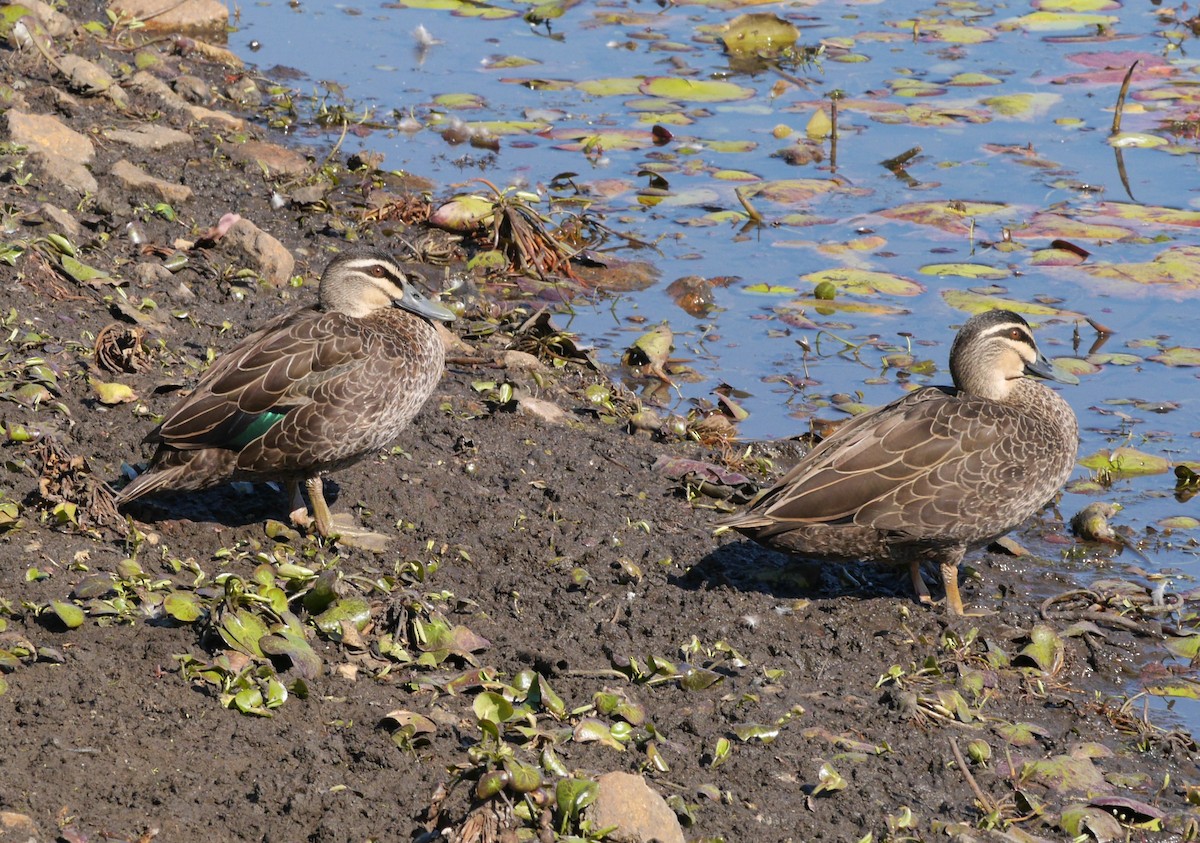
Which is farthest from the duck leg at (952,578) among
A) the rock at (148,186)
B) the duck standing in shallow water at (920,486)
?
the rock at (148,186)

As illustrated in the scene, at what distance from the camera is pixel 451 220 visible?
30.9ft

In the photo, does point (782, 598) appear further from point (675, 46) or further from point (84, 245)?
point (675, 46)

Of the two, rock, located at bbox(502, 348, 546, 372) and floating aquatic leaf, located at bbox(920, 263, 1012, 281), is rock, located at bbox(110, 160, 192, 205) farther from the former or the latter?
floating aquatic leaf, located at bbox(920, 263, 1012, 281)

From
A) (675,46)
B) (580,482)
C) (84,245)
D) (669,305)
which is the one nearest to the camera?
(580,482)

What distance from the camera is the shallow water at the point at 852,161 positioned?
8.24 m

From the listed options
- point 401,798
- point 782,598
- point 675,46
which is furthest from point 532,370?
point 675,46

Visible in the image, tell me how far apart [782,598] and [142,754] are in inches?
115

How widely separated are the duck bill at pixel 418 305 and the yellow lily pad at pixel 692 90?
21.3ft

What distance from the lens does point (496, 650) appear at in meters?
4.94

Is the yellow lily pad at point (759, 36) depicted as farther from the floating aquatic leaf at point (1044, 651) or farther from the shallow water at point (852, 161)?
the floating aquatic leaf at point (1044, 651)

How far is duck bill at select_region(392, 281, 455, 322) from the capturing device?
6.56m

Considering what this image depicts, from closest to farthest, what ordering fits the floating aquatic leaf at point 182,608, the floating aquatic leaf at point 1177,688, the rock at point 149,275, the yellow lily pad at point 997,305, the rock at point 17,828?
1. the rock at point 17,828
2. the floating aquatic leaf at point 182,608
3. the floating aquatic leaf at point 1177,688
4. the rock at point 149,275
5. the yellow lily pad at point 997,305

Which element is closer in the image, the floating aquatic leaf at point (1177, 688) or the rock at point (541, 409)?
the floating aquatic leaf at point (1177, 688)

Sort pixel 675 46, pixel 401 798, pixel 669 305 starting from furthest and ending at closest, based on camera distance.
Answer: pixel 675 46
pixel 669 305
pixel 401 798
